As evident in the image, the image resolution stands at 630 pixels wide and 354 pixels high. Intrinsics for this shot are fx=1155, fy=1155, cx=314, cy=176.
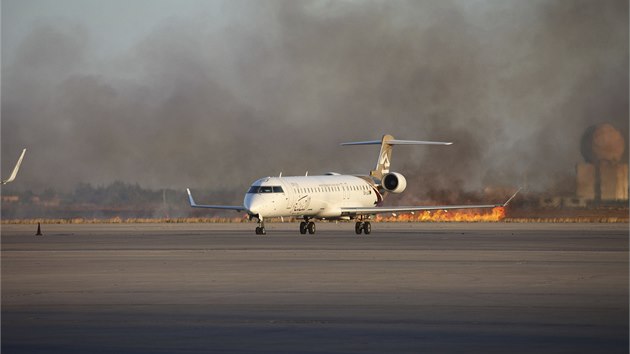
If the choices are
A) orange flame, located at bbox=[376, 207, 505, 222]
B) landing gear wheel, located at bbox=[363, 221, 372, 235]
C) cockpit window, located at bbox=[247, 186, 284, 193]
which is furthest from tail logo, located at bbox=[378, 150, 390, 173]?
cockpit window, located at bbox=[247, 186, 284, 193]

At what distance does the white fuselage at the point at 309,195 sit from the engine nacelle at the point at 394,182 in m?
0.92

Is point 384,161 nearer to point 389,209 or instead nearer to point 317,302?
point 389,209

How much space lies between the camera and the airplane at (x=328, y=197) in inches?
2451

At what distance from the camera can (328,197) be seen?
6725cm

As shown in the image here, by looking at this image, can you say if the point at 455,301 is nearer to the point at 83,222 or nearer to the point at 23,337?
the point at 23,337

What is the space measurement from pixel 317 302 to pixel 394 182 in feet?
162

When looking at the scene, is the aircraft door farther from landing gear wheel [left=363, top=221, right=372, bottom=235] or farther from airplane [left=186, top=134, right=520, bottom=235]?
landing gear wheel [left=363, top=221, right=372, bottom=235]

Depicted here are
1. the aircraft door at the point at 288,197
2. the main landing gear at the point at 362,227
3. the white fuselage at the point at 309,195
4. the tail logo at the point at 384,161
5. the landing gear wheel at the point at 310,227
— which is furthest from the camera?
the tail logo at the point at 384,161

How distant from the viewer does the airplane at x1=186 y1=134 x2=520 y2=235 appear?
62250 mm

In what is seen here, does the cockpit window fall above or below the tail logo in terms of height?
below

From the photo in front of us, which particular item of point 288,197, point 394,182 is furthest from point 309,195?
point 394,182

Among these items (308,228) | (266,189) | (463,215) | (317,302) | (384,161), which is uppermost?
(384,161)

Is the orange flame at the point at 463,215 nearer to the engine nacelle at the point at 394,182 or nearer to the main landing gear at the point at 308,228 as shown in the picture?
the engine nacelle at the point at 394,182

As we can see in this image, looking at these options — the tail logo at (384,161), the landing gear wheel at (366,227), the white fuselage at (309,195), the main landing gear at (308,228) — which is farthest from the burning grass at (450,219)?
the main landing gear at (308,228)
